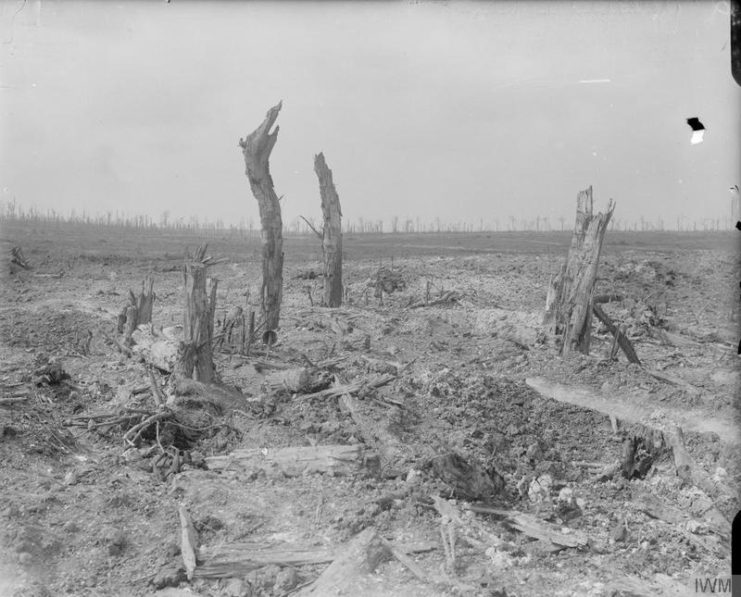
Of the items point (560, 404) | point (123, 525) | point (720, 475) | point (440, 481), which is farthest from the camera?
point (560, 404)

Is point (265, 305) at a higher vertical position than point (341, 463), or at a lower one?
higher

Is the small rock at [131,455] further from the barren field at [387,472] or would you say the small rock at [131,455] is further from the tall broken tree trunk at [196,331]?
the tall broken tree trunk at [196,331]

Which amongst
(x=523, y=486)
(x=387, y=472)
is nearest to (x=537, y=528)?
(x=523, y=486)

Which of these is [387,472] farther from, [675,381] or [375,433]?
[675,381]

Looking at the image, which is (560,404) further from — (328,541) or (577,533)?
(328,541)

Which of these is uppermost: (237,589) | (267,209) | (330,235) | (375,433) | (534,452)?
(267,209)

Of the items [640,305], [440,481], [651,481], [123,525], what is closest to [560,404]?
[651,481]

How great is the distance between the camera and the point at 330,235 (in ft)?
45.1

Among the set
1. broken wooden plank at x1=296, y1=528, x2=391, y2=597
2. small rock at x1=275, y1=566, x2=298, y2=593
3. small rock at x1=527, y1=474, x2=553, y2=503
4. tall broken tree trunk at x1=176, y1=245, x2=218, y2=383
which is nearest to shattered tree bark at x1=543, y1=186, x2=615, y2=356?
small rock at x1=527, y1=474, x2=553, y2=503

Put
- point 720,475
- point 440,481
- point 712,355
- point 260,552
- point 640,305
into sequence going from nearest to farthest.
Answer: point 260,552 → point 440,481 → point 720,475 → point 712,355 → point 640,305

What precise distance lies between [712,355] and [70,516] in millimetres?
→ 9506

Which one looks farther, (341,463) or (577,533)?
(341,463)

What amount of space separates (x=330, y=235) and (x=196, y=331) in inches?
263

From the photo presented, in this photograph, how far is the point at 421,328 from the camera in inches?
464
